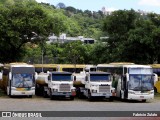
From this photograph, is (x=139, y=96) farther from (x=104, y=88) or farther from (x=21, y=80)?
(x=21, y=80)

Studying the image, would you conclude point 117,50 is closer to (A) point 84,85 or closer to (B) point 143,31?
(B) point 143,31

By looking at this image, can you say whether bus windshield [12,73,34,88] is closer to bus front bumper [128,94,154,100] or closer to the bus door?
the bus door

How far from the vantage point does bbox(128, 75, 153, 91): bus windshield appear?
40.7 meters

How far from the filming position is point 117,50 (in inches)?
2221

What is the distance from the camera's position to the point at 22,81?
43.5 metres

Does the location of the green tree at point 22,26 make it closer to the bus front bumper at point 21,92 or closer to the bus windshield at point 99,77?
the bus front bumper at point 21,92

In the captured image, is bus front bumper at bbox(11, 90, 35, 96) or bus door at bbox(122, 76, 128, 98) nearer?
bus door at bbox(122, 76, 128, 98)

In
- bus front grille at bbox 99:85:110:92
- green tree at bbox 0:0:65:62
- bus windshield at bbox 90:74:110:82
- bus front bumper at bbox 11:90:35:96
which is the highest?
green tree at bbox 0:0:65:62

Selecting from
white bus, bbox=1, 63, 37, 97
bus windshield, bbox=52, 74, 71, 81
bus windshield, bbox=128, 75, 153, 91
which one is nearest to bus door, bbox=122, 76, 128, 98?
bus windshield, bbox=128, 75, 153, 91

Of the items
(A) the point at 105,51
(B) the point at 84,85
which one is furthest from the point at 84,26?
(B) the point at 84,85

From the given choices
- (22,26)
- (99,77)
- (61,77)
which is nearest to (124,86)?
(99,77)

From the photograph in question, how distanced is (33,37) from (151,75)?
58.3 feet

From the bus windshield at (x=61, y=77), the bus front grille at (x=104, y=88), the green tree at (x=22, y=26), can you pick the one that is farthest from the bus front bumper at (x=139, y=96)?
the green tree at (x=22, y=26)

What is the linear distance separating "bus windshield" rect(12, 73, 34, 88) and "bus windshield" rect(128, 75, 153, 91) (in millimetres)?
9295
